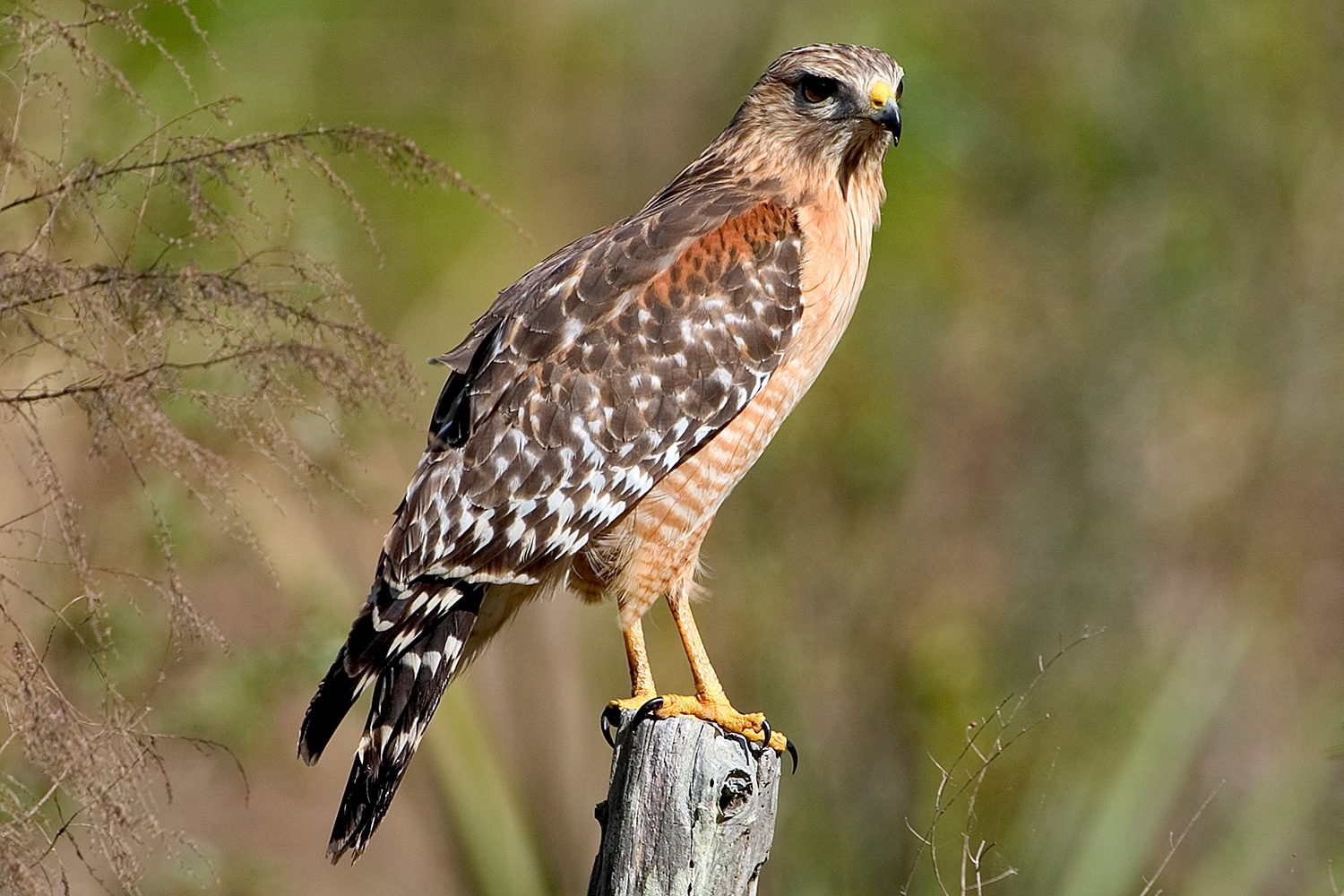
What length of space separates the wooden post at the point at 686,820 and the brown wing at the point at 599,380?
646 millimetres

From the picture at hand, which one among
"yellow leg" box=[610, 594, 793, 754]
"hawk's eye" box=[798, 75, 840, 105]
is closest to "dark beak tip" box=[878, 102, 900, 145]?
"hawk's eye" box=[798, 75, 840, 105]

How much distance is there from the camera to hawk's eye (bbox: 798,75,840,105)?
3.54 metres

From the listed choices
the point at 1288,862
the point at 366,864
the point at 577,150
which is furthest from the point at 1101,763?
the point at 366,864

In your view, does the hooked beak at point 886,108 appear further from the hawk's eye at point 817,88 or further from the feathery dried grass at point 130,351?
the feathery dried grass at point 130,351

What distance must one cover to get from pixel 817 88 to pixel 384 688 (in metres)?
1.72

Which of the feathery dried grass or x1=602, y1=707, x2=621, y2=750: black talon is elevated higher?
the feathery dried grass

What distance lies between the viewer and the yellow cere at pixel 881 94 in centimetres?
344

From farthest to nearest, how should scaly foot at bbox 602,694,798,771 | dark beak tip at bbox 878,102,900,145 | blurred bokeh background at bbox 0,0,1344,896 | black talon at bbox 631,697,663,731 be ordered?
1. blurred bokeh background at bbox 0,0,1344,896
2. dark beak tip at bbox 878,102,900,145
3. scaly foot at bbox 602,694,798,771
4. black talon at bbox 631,697,663,731

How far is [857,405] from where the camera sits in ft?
17.3

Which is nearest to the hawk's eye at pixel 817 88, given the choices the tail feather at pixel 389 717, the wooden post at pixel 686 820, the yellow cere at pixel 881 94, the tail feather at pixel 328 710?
the yellow cere at pixel 881 94

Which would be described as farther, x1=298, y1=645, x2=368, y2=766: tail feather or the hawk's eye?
the hawk's eye

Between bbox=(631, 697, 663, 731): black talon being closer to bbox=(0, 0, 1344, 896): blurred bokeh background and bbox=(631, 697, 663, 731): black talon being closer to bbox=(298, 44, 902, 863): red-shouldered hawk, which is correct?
bbox=(298, 44, 902, 863): red-shouldered hawk

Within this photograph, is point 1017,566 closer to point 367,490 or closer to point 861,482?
point 861,482

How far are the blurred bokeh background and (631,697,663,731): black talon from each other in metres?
0.97
